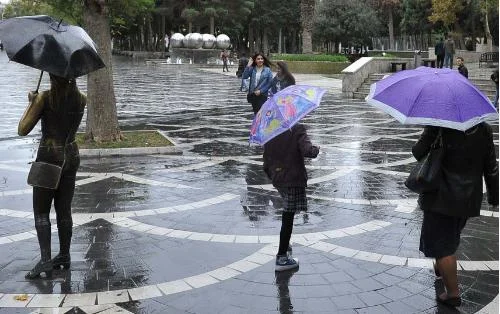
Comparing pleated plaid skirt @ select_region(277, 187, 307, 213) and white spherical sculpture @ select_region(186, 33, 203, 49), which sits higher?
white spherical sculpture @ select_region(186, 33, 203, 49)

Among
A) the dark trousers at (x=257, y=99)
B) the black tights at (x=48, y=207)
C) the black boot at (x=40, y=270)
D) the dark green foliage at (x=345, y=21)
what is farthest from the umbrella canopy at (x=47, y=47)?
the dark green foliage at (x=345, y=21)

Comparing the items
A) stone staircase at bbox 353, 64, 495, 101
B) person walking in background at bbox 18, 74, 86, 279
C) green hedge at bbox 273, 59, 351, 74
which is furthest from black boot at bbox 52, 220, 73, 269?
green hedge at bbox 273, 59, 351, 74

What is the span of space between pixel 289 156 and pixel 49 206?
6.89 ft

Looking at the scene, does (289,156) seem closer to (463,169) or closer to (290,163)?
(290,163)

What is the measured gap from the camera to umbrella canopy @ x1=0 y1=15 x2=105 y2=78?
4.54 metres

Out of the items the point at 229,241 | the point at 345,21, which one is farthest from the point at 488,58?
the point at 229,241

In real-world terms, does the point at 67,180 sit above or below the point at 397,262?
above

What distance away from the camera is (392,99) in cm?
429

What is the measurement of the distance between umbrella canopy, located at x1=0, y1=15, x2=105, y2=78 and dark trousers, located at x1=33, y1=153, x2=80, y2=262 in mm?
837

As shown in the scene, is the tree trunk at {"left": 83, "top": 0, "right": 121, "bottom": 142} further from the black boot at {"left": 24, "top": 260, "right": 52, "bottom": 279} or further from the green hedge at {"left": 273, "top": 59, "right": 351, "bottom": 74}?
the green hedge at {"left": 273, "top": 59, "right": 351, "bottom": 74}

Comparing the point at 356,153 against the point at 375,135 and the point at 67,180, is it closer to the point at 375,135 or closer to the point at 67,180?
the point at 375,135

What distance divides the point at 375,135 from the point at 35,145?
7.21 m

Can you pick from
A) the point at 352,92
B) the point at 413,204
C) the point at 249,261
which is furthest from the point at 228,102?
the point at 249,261

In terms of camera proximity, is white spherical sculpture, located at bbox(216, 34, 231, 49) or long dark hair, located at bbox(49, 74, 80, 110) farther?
white spherical sculpture, located at bbox(216, 34, 231, 49)
